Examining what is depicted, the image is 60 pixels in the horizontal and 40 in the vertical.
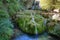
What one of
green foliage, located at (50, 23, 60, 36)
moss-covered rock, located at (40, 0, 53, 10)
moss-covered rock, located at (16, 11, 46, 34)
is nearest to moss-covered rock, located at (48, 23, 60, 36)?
green foliage, located at (50, 23, 60, 36)

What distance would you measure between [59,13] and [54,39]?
5.00ft

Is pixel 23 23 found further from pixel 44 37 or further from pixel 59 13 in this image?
pixel 59 13

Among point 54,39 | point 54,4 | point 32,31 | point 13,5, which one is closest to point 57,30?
point 54,39

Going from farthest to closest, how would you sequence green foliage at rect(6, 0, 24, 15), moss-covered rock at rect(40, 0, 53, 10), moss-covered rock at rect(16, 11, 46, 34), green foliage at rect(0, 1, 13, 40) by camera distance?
moss-covered rock at rect(40, 0, 53, 10) < green foliage at rect(6, 0, 24, 15) < moss-covered rock at rect(16, 11, 46, 34) < green foliage at rect(0, 1, 13, 40)

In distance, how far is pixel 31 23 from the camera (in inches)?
215

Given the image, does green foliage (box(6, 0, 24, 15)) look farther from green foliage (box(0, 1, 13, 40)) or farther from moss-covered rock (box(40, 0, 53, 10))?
moss-covered rock (box(40, 0, 53, 10))

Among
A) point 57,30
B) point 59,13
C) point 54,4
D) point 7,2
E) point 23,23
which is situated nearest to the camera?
point 57,30

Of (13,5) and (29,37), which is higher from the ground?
(13,5)

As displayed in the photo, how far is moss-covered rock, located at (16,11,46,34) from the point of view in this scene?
17.6 feet

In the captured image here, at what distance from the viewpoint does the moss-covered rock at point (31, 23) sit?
5.37 m

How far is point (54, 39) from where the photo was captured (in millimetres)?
5152

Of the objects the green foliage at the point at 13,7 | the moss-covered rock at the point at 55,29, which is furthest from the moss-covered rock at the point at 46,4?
the moss-covered rock at the point at 55,29

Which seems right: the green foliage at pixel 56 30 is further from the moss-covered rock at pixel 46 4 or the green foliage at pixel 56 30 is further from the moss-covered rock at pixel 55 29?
the moss-covered rock at pixel 46 4

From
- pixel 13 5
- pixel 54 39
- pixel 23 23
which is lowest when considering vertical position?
pixel 54 39
